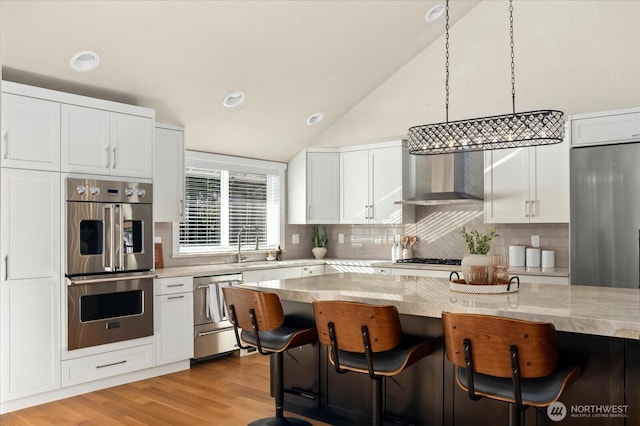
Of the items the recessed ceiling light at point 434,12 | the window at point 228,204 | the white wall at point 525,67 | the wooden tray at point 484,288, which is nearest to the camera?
the wooden tray at point 484,288

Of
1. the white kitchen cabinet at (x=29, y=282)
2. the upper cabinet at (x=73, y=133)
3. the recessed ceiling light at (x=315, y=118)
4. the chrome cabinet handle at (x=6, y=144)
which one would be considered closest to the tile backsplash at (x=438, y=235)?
the recessed ceiling light at (x=315, y=118)

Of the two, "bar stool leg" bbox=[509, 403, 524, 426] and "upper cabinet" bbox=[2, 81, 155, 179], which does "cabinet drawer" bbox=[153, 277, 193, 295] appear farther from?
"bar stool leg" bbox=[509, 403, 524, 426]

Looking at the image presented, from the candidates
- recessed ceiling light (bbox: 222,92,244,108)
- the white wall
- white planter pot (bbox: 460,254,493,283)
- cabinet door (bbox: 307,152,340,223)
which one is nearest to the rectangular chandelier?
white planter pot (bbox: 460,254,493,283)

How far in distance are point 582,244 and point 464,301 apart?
7.49 feet

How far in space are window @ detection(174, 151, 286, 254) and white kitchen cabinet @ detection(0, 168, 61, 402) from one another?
5.53 ft

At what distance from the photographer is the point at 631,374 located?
2.46m

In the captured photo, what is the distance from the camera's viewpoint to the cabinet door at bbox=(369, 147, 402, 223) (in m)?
6.12

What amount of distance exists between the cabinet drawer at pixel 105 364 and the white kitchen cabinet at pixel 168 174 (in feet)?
4.01

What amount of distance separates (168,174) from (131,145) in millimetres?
632

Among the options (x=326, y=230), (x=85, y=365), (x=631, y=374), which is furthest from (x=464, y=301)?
(x=326, y=230)

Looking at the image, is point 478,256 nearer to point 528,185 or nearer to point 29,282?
point 528,185

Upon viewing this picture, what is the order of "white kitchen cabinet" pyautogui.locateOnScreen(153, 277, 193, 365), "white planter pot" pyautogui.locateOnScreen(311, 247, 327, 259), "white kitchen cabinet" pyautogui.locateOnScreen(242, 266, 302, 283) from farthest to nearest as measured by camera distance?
"white planter pot" pyautogui.locateOnScreen(311, 247, 327, 259)
"white kitchen cabinet" pyautogui.locateOnScreen(242, 266, 302, 283)
"white kitchen cabinet" pyautogui.locateOnScreen(153, 277, 193, 365)

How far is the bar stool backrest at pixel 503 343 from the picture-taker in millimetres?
2225

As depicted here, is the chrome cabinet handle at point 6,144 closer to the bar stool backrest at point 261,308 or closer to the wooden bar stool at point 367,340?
the bar stool backrest at point 261,308
